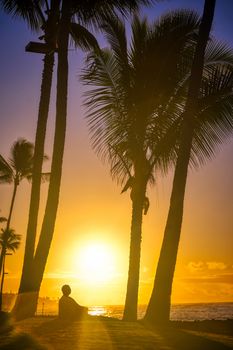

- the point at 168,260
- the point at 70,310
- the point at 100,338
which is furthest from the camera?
the point at 168,260

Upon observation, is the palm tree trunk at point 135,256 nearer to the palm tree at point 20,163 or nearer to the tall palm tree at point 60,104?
the tall palm tree at point 60,104

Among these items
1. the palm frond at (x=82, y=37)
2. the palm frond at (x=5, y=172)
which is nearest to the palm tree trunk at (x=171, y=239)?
the palm frond at (x=82, y=37)

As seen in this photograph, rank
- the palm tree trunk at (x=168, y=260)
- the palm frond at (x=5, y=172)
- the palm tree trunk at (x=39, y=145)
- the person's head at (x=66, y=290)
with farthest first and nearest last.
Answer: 1. the palm frond at (x=5, y=172)
2. the palm tree trunk at (x=39, y=145)
3. the palm tree trunk at (x=168, y=260)
4. the person's head at (x=66, y=290)

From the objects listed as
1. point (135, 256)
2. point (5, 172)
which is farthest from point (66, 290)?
point (5, 172)

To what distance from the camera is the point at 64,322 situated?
26.8 ft

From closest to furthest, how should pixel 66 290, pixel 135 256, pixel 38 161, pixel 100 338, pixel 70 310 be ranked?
pixel 100 338, pixel 70 310, pixel 66 290, pixel 135 256, pixel 38 161

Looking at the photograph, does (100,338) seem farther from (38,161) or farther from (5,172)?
(5,172)

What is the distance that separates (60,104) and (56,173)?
5.92ft

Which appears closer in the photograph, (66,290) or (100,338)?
(100,338)

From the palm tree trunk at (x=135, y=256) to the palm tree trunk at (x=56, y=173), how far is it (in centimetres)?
210

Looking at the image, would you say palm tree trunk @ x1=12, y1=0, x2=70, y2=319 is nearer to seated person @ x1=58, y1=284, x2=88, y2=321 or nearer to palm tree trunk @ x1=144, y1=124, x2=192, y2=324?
seated person @ x1=58, y1=284, x2=88, y2=321

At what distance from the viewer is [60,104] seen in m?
11.9

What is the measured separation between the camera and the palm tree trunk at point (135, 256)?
11820 mm

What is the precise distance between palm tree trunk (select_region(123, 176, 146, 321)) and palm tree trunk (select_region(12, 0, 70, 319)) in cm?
210
